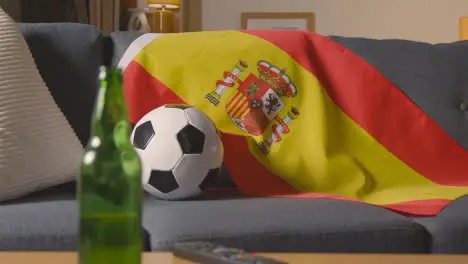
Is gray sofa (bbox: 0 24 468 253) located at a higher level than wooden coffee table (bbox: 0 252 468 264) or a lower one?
lower

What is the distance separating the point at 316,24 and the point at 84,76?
2351 millimetres

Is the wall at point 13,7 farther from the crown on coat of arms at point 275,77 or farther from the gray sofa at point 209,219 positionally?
the crown on coat of arms at point 275,77

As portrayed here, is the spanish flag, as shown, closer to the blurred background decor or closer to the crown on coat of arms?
the crown on coat of arms

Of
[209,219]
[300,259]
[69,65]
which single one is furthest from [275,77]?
[300,259]

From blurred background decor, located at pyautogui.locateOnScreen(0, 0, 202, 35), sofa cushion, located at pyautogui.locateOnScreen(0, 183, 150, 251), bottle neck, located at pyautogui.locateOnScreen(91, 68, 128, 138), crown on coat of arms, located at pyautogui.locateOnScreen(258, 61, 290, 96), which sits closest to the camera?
bottle neck, located at pyautogui.locateOnScreen(91, 68, 128, 138)

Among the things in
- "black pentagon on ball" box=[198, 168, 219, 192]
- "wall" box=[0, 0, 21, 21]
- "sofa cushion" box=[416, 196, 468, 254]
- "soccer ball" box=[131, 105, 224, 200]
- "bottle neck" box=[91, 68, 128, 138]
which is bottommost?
"sofa cushion" box=[416, 196, 468, 254]

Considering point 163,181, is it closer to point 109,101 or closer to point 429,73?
point 429,73

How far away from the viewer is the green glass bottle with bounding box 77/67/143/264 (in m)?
0.63

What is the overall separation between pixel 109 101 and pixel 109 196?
0.28 feet

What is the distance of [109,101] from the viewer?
2.05 feet

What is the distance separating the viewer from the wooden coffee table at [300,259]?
3.00 feet

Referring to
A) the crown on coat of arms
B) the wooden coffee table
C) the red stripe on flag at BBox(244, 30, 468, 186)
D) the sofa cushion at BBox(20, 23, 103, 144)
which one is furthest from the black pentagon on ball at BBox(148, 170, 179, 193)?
the wooden coffee table

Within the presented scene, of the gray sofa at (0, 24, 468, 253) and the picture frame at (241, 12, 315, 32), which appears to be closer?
the gray sofa at (0, 24, 468, 253)

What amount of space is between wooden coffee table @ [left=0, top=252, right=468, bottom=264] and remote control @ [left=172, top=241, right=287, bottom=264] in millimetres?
13
